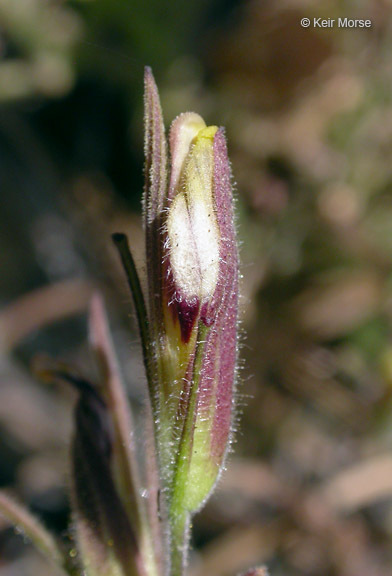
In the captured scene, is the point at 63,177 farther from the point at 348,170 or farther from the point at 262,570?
the point at 262,570

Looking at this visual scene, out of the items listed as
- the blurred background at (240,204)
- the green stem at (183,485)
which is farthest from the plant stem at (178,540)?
the blurred background at (240,204)

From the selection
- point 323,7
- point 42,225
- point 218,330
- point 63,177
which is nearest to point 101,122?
point 63,177

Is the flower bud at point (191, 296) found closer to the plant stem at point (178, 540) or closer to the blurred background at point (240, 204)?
the plant stem at point (178, 540)

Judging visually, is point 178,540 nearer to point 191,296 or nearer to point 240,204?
point 191,296

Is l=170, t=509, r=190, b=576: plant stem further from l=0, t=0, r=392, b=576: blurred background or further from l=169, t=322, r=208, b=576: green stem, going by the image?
l=0, t=0, r=392, b=576: blurred background

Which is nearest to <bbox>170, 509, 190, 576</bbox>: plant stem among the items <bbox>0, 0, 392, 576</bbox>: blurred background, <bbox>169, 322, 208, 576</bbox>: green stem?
<bbox>169, 322, 208, 576</bbox>: green stem
